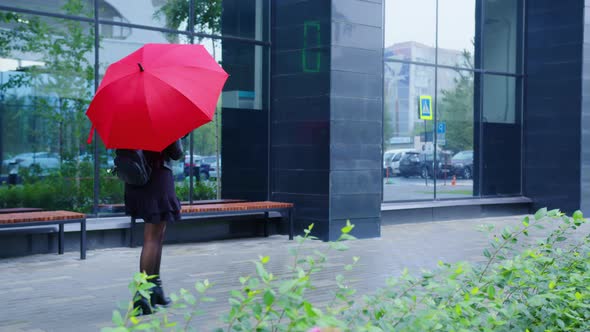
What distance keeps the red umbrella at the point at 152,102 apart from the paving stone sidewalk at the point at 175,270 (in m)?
1.12

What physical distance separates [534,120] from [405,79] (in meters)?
3.75

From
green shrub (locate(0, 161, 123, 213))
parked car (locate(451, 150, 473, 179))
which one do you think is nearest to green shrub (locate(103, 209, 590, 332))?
green shrub (locate(0, 161, 123, 213))

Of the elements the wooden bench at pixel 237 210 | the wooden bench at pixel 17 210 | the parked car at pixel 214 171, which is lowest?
the wooden bench at pixel 237 210

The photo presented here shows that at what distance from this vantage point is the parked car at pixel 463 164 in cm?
1397

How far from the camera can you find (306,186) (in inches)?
412

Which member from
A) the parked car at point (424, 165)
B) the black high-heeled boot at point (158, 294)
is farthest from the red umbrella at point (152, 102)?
the parked car at point (424, 165)

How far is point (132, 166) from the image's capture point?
5.11 m

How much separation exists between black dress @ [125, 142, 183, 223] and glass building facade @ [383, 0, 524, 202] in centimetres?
748

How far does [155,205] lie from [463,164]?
9.83m

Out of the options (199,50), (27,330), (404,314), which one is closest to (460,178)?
(199,50)

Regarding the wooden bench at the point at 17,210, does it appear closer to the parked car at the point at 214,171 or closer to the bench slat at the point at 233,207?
the bench slat at the point at 233,207

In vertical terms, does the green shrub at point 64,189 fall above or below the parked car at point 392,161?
below

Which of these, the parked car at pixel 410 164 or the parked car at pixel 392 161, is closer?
the parked car at pixel 392 161

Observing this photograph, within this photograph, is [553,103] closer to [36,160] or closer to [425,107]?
[425,107]
